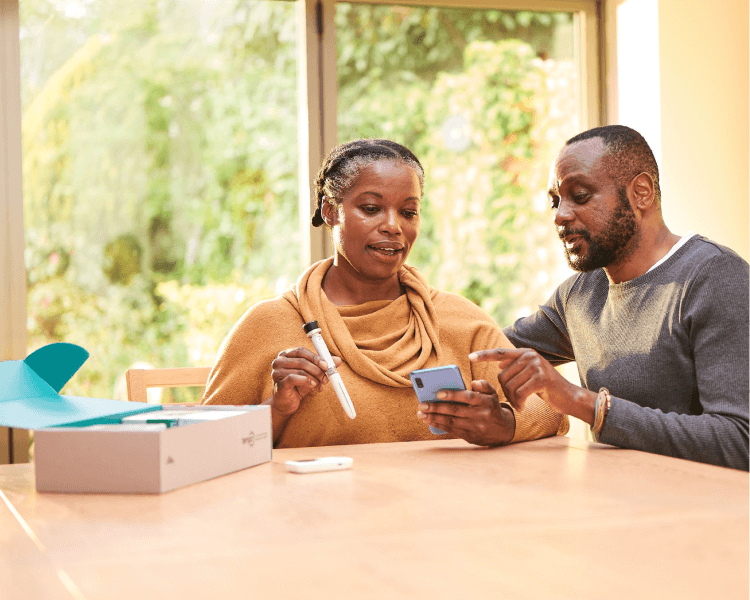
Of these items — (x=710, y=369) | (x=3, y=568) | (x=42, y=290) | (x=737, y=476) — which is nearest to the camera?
(x=3, y=568)

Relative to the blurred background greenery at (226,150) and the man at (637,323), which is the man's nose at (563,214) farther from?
the blurred background greenery at (226,150)

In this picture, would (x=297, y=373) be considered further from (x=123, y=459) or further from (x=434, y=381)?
(x=123, y=459)

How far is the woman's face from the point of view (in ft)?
5.99

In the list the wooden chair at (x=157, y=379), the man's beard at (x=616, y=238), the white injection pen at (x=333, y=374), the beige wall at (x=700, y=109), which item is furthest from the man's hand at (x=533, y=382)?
the beige wall at (x=700, y=109)

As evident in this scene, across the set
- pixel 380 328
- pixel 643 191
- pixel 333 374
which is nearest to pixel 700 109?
pixel 643 191

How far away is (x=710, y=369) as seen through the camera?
1.57 m

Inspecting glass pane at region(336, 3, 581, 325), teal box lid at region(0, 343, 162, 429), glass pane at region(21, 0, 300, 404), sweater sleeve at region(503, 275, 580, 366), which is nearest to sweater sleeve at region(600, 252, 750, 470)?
sweater sleeve at region(503, 275, 580, 366)

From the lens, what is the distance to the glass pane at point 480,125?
336cm

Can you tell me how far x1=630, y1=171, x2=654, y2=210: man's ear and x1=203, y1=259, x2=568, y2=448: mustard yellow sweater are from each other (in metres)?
0.44

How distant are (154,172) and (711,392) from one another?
2337 millimetres

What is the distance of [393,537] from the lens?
0.80 metres

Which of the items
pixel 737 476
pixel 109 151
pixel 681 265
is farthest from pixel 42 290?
pixel 737 476

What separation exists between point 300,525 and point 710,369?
3.42ft

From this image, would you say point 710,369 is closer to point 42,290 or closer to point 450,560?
point 450,560
